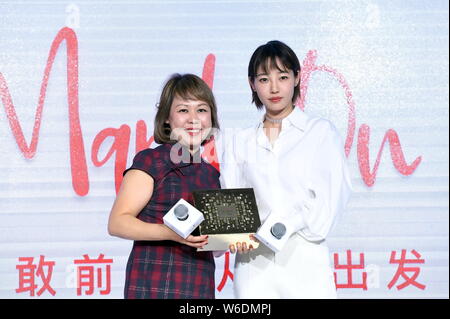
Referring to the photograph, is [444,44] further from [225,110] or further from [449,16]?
[225,110]

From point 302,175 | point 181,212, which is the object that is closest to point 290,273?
point 302,175

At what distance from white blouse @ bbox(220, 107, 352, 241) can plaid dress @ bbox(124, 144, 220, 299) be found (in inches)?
8.6

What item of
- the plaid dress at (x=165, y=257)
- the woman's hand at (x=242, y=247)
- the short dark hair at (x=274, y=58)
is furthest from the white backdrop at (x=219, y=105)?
the woman's hand at (x=242, y=247)

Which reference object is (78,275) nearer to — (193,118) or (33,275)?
(33,275)

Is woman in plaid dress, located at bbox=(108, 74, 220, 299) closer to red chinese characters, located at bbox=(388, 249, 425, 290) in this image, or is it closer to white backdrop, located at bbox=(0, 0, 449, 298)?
white backdrop, located at bbox=(0, 0, 449, 298)

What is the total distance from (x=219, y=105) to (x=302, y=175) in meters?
1.28

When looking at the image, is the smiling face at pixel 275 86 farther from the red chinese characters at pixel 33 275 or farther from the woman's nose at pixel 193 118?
the red chinese characters at pixel 33 275

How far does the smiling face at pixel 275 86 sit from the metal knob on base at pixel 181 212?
0.48 metres

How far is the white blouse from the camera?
1949mm

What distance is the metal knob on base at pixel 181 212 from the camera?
1812 millimetres

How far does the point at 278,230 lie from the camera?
1.85 m

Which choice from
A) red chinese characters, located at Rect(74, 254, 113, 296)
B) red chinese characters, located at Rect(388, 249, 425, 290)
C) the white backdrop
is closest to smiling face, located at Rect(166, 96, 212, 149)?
the white backdrop

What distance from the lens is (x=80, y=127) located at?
314 cm

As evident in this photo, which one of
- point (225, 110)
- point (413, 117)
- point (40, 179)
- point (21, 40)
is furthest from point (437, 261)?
point (21, 40)
